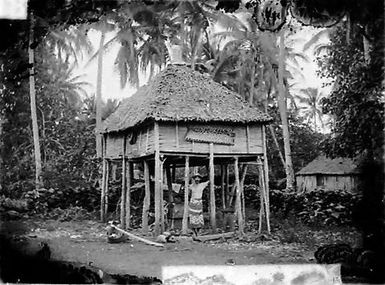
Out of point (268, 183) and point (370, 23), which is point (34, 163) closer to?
point (370, 23)

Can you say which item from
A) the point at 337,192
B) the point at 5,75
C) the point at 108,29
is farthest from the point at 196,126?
the point at 5,75

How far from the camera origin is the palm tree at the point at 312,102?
5.41m

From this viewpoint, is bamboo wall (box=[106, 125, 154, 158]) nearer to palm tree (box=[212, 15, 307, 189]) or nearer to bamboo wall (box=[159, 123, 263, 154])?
bamboo wall (box=[159, 123, 263, 154])

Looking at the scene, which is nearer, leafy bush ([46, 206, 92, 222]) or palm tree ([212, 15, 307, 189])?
leafy bush ([46, 206, 92, 222])

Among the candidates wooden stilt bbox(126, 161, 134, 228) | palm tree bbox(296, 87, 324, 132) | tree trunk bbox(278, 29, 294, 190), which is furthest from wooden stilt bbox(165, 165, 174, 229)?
palm tree bbox(296, 87, 324, 132)

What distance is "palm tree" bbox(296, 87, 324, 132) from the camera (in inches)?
213

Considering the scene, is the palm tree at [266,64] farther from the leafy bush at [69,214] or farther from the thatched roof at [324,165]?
the leafy bush at [69,214]

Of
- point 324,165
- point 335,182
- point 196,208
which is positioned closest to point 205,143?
point 196,208

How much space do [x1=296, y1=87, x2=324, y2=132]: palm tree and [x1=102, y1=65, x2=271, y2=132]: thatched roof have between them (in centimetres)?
103

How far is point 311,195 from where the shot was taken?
20.0 feet

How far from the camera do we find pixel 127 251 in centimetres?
460

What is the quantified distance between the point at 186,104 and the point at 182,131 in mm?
504

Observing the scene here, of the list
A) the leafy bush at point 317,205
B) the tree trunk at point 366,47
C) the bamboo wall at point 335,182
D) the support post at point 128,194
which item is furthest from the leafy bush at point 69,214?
the tree trunk at point 366,47

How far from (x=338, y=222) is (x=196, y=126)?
A: 314 cm
